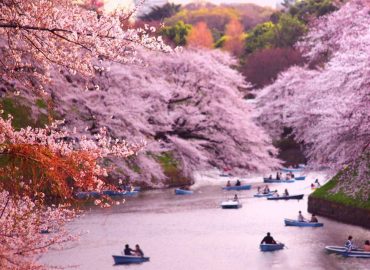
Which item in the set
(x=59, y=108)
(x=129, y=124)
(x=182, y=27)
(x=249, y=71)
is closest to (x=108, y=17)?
(x=59, y=108)

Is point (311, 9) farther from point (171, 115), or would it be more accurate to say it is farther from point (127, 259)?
point (127, 259)

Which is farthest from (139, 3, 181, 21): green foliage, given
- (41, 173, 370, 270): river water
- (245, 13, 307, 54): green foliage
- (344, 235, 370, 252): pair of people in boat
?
(344, 235, 370, 252): pair of people in boat

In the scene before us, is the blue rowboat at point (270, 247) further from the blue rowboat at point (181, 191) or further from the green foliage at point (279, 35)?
the green foliage at point (279, 35)

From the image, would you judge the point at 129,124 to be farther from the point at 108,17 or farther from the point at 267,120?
the point at 267,120

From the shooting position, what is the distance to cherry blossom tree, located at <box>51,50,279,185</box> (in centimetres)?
2911

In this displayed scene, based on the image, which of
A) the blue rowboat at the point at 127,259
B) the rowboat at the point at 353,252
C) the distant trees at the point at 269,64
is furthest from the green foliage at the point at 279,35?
the blue rowboat at the point at 127,259

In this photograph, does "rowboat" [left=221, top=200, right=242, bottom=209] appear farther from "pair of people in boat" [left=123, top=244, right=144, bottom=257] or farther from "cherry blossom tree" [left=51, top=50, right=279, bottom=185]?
"pair of people in boat" [left=123, top=244, right=144, bottom=257]

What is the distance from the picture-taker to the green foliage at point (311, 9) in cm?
9544

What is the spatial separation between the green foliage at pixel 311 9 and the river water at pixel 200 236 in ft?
158

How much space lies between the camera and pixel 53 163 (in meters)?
10.2

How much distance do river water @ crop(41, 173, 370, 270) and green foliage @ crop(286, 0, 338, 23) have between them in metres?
48.2

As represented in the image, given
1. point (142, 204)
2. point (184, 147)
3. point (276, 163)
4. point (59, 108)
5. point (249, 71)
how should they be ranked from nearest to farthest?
point (59, 108)
point (184, 147)
point (276, 163)
point (142, 204)
point (249, 71)

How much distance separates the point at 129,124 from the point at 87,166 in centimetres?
1934

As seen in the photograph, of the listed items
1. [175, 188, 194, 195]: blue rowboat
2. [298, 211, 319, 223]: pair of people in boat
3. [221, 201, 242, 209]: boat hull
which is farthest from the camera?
[175, 188, 194, 195]: blue rowboat
